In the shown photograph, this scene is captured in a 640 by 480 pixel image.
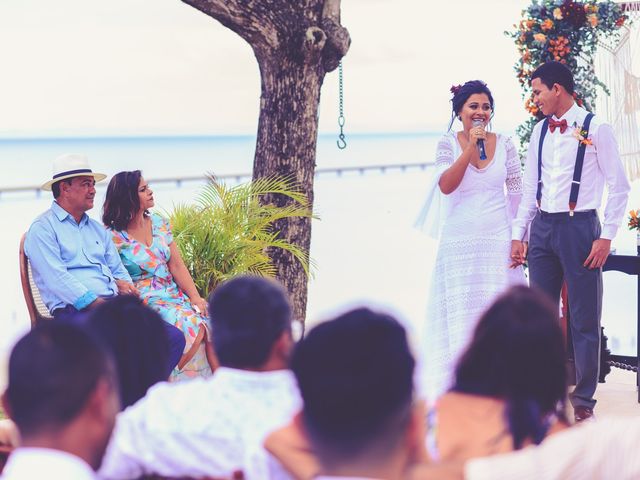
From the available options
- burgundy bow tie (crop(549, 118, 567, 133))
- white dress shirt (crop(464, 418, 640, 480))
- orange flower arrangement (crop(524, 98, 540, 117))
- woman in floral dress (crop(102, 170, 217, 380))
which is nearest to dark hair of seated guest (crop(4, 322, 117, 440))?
white dress shirt (crop(464, 418, 640, 480))

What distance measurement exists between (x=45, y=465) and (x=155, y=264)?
3318 millimetres

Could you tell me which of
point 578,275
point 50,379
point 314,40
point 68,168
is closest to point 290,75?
point 314,40

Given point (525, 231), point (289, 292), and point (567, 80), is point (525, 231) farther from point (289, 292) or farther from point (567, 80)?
point (289, 292)

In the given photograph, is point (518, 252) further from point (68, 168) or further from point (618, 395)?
point (68, 168)

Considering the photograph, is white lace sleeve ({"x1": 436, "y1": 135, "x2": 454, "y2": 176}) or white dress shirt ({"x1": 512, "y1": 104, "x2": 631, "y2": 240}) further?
white lace sleeve ({"x1": 436, "y1": 135, "x2": 454, "y2": 176})

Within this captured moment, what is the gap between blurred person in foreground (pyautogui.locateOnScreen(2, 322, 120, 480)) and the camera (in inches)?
64.4

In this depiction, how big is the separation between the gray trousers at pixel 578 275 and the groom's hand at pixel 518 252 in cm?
13

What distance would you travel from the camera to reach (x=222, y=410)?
2.02m

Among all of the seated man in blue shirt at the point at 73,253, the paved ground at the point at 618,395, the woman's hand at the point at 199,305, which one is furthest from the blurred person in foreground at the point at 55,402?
the paved ground at the point at 618,395

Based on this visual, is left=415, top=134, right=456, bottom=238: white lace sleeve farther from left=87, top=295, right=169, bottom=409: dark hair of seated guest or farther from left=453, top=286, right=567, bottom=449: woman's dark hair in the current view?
left=453, top=286, right=567, bottom=449: woman's dark hair

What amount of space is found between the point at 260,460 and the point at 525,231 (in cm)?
334

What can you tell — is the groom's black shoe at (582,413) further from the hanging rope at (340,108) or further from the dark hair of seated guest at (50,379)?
the dark hair of seated guest at (50,379)

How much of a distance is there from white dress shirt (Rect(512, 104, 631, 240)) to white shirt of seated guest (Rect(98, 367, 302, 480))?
3.01 meters

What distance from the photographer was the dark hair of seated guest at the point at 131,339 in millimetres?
2469
